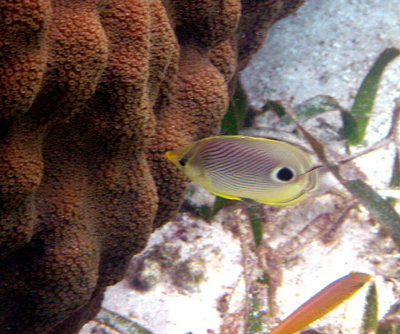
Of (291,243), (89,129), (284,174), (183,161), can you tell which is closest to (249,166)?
(284,174)

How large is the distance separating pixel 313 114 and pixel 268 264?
54.5 inches

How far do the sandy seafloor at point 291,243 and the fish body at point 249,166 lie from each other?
104 cm

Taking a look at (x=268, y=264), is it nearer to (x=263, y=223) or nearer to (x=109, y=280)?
(x=263, y=223)

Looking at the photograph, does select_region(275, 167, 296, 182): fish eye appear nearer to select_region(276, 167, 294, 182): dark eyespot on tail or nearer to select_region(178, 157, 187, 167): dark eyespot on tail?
select_region(276, 167, 294, 182): dark eyespot on tail

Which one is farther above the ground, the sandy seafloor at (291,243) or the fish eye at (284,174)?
the fish eye at (284,174)

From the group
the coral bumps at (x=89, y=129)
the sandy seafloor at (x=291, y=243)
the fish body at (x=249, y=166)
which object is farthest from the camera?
the sandy seafloor at (x=291, y=243)

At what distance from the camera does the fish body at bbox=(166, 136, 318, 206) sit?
5.36ft

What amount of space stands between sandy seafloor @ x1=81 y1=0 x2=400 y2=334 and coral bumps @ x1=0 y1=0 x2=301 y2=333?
0.52m

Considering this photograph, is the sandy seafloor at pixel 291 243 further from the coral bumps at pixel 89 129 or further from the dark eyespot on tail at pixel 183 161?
the dark eyespot on tail at pixel 183 161

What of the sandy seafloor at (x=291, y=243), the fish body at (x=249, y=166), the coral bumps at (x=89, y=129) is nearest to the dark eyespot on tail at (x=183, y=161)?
the fish body at (x=249, y=166)

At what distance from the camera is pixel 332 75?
3736mm

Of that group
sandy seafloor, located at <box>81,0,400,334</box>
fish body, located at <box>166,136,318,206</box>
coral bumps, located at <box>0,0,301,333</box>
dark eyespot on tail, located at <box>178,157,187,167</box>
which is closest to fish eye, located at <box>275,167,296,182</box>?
fish body, located at <box>166,136,318,206</box>

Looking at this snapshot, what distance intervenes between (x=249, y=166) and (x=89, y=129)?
71 cm

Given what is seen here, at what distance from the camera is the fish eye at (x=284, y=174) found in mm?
1662
